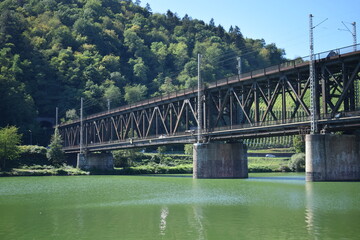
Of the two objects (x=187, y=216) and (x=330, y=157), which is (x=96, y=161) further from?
(x=187, y=216)

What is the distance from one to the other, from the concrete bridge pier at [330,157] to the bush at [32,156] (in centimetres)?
7784

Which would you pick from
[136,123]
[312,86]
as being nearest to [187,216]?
[312,86]

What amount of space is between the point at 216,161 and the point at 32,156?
60105 millimetres

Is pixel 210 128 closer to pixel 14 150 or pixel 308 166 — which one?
pixel 308 166

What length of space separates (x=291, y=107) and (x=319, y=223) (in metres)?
154

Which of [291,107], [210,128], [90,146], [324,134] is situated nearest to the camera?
[324,134]

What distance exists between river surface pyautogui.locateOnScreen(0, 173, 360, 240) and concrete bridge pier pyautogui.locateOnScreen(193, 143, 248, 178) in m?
28.1

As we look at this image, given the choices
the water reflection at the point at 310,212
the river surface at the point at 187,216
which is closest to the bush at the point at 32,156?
the river surface at the point at 187,216

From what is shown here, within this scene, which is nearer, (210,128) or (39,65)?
(210,128)

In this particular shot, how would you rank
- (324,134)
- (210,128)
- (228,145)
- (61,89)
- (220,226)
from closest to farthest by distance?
(220,226) → (324,134) → (228,145) → (210,128) → (61,89)

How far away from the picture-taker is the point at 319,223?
30.6 metres

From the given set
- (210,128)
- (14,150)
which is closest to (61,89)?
(14,150)

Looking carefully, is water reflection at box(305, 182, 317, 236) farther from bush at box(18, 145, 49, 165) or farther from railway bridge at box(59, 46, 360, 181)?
bush at box(18, 145, 49, 165)

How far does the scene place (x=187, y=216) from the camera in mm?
34812
